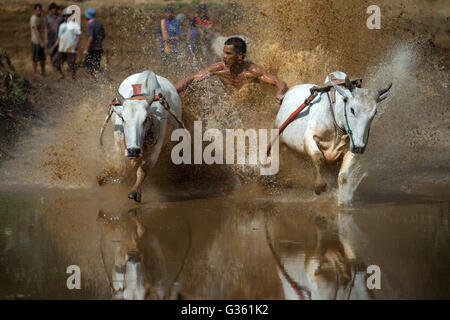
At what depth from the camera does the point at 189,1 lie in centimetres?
2261

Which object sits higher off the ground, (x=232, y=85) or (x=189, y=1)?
(x=189, y=1)

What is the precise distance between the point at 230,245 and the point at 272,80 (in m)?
3.66

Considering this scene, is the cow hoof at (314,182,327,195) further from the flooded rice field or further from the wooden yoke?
the wooden yoke

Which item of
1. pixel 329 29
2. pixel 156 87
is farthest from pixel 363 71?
pixel 156 87

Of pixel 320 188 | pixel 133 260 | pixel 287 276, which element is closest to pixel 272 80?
pixel 320 188

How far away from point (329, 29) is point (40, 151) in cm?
487

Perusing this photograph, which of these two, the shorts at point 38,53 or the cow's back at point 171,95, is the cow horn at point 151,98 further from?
the shorts at point 38,53

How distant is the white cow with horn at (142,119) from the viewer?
820 cm

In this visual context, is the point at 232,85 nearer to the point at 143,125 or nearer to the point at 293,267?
the point at 143,125

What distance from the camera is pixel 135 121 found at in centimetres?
823

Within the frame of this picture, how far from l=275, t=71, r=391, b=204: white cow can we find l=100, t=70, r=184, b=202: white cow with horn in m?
1.40

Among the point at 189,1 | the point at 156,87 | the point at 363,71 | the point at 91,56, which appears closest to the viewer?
the point at 156,87

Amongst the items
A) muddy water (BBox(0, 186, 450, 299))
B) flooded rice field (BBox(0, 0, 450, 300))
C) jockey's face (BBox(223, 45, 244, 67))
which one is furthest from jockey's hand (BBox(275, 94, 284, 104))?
muddy water (BBox(0, 186, 450, 299))

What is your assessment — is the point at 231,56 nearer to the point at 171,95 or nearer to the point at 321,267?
the point at 171,95
